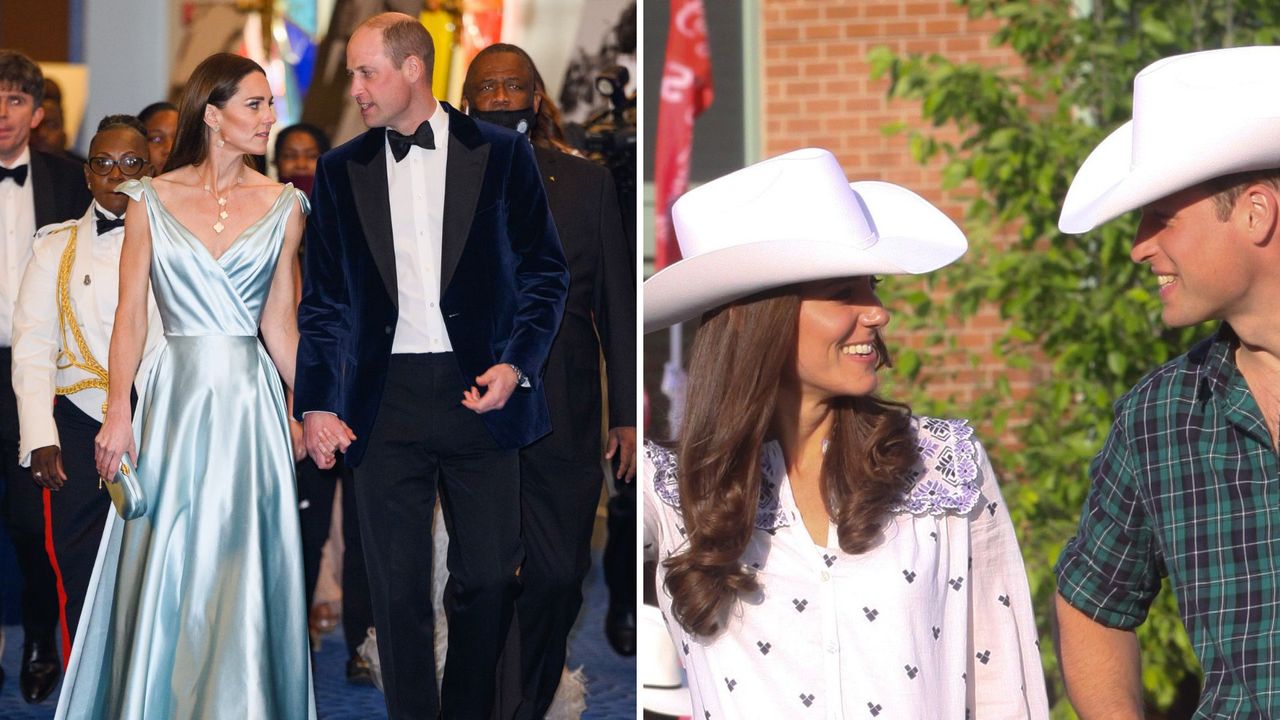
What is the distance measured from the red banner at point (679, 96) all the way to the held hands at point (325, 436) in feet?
11.7

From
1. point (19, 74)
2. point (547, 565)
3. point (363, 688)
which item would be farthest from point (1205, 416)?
point (19, 74)

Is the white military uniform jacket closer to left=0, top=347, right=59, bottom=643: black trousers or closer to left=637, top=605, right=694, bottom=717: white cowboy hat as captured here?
left=0, top=347, right=59, bottom=643: black trousers

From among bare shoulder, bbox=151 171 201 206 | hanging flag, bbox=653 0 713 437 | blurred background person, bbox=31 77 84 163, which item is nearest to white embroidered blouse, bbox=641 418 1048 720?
bare shoulder, bbox=151 171 201 206

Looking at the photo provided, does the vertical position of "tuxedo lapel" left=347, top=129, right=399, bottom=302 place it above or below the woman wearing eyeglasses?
above

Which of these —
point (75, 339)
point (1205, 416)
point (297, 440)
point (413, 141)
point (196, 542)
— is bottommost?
point (196, 542)

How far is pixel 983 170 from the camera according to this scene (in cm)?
543

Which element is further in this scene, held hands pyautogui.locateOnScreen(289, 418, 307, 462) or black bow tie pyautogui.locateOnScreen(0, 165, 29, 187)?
black bow tie pyautogui.locateOnScreen(0, 165, 29, 187)

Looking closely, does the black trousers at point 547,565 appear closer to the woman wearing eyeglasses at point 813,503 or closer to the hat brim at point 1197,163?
the woman wearing eyeglasses at point 813,503

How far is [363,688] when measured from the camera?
565 centimetres

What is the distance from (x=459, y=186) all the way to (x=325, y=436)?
2.22 feet

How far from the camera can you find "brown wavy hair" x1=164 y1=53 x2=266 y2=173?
3984 millimetres

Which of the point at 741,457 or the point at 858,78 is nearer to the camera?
the point at 741,457

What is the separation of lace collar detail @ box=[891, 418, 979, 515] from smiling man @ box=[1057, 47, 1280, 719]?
0.72 ft

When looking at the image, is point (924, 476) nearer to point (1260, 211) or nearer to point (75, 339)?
point (1260, 211)
